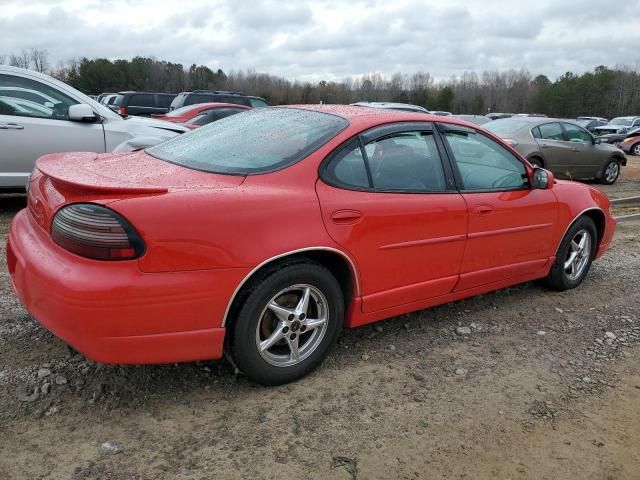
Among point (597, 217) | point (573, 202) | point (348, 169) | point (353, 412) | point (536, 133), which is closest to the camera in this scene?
point (353, 412)

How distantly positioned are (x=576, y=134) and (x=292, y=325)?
34.8 ft

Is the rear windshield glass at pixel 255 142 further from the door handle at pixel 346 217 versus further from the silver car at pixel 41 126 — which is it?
the silver car at pixel 41 126

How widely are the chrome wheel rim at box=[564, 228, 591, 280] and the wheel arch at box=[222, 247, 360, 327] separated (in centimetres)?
237

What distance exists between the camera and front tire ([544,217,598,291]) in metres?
4.54

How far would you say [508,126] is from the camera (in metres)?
11.1

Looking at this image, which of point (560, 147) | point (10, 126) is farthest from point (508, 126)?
point (10, 126)

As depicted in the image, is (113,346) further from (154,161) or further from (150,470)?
(154,161)

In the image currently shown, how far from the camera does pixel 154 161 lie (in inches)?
126

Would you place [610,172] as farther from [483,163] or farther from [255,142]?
[255,142]

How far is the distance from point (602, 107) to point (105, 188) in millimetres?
89203

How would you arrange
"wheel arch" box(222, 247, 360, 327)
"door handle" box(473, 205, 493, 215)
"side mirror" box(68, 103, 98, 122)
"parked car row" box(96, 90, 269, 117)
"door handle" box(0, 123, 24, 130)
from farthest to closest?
"parked car row" box(96, 90, 269, 117)
"side mirror" box(68, 103, 98, 122)
"door handle" box(0, 123, 24, 130)
"door handle" box(473, 205, 493, 215)
"wheel arch" box(222, 247, 360, 327)

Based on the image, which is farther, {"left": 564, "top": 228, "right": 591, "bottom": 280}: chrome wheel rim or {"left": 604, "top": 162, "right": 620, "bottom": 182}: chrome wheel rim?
{"left": 604, "top": 162, "right": 620, "bottom": 182}: chrome wheel rim

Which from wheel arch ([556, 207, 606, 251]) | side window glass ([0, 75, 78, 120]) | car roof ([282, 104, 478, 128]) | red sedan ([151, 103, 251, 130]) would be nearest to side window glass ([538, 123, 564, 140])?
red sedan ([151, 103, 251, 130])

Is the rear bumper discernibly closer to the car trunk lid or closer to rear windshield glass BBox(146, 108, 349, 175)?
the car trunk lid
